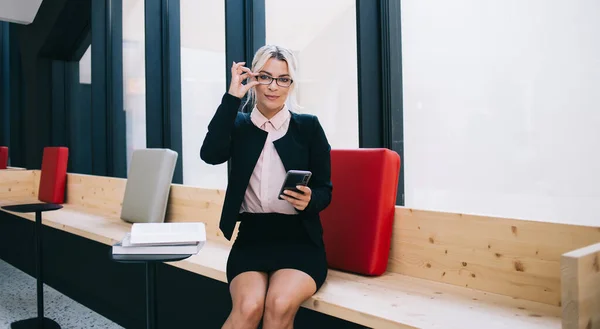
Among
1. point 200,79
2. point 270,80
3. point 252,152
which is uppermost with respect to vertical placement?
point 200,79

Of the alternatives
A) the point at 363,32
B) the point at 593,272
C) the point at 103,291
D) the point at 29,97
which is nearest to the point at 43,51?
the point at 29,97

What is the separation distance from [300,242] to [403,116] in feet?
3.17

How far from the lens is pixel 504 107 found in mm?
2025

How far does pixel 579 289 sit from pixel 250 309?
951mm

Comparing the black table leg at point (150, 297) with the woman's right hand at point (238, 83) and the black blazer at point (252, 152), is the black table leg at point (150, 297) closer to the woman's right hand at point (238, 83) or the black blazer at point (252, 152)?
the black blazer at point (252, 152)

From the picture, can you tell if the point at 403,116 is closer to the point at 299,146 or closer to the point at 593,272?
the point at 299,146

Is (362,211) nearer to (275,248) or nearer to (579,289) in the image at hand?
(275,248)

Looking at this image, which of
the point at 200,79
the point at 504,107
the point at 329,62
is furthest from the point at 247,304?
the point at 200,79

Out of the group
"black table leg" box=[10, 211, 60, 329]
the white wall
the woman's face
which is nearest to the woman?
the woman's face

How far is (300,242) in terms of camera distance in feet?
6.26

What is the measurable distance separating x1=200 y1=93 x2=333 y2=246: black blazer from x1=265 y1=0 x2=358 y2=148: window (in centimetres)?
79

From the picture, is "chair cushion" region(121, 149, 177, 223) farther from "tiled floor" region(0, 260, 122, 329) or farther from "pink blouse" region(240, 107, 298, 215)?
"pink blouse" region(240, 107, 298, 215)

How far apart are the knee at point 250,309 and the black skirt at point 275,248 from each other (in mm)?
184

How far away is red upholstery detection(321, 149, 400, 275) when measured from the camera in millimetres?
2076
